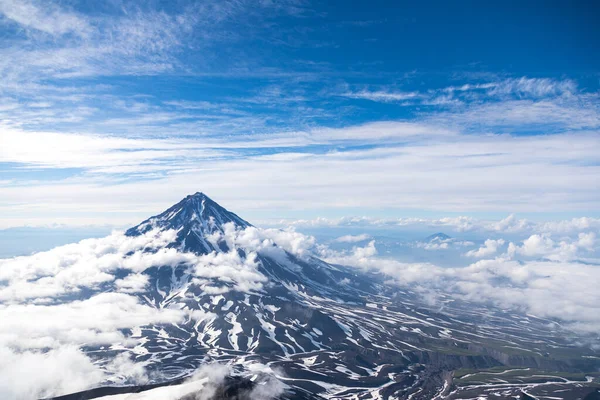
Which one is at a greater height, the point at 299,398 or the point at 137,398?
the point at 137,398

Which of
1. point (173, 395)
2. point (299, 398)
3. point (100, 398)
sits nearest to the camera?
point (173, 395)

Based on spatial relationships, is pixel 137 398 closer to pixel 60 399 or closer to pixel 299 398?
pixel 60 399

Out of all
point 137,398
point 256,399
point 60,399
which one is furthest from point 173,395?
point 60,399

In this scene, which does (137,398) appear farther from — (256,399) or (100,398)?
(256,399)

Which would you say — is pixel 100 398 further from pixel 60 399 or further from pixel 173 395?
pixel 173 395

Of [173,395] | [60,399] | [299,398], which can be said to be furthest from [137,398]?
[299,398]

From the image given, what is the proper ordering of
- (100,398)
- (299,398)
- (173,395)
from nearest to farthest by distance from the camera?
(173,395)
(100,398)
(299,398)

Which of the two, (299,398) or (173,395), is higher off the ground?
(173,395)

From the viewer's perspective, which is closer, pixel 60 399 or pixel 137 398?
pixel 137 398
